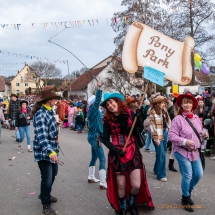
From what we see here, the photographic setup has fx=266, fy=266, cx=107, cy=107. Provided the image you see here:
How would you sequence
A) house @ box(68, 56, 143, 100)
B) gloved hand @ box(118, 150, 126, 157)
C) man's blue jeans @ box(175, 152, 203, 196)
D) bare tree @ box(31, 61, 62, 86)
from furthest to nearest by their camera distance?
bare tree @ box(31, 61, 62, 86) → house @ box(68, 56, 143, 100) → man's blue jeans @ box(175, 152, 203, 196) → gloved hand @ box(118, 150, 126, 157)

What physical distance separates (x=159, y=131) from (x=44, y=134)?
8.55 feet

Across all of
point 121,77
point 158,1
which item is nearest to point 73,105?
point 121,77

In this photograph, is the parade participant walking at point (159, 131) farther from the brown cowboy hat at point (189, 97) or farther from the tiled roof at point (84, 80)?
the tiled roof at point (84, 80)

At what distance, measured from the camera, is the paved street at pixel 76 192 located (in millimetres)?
3938

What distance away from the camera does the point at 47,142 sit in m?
3.62

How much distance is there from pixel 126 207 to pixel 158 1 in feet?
77.0

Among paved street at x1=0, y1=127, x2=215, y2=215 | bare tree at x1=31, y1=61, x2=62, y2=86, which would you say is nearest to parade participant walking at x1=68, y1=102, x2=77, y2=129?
paved street at x1=0, y1=127, x2=215, y2=215

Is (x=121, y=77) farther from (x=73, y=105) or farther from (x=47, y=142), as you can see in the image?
(x=47, y=142)

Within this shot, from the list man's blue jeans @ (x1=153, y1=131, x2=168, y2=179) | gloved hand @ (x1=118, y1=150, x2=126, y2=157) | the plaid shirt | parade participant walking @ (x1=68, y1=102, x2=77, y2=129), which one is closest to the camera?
gloved hand @ (x1=118, y1=150, x2=126, y2=157)

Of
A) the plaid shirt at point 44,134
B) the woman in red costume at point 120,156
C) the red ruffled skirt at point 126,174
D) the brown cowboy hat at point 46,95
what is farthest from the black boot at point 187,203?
the brown cowboy hat at point 46,95

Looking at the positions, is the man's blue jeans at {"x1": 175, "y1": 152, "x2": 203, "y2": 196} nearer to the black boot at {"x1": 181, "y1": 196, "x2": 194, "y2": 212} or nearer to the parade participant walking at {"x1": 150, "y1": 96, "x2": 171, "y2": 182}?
the black boot at {"x1": 181, "y1": 196, "x2": 194, "y2": 212}

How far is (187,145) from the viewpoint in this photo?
371 cm

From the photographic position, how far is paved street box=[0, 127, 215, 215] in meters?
3.94

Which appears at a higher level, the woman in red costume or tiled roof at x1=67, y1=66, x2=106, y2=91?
tiled roof at x1=67, y1=66, x2=106, y2=91
